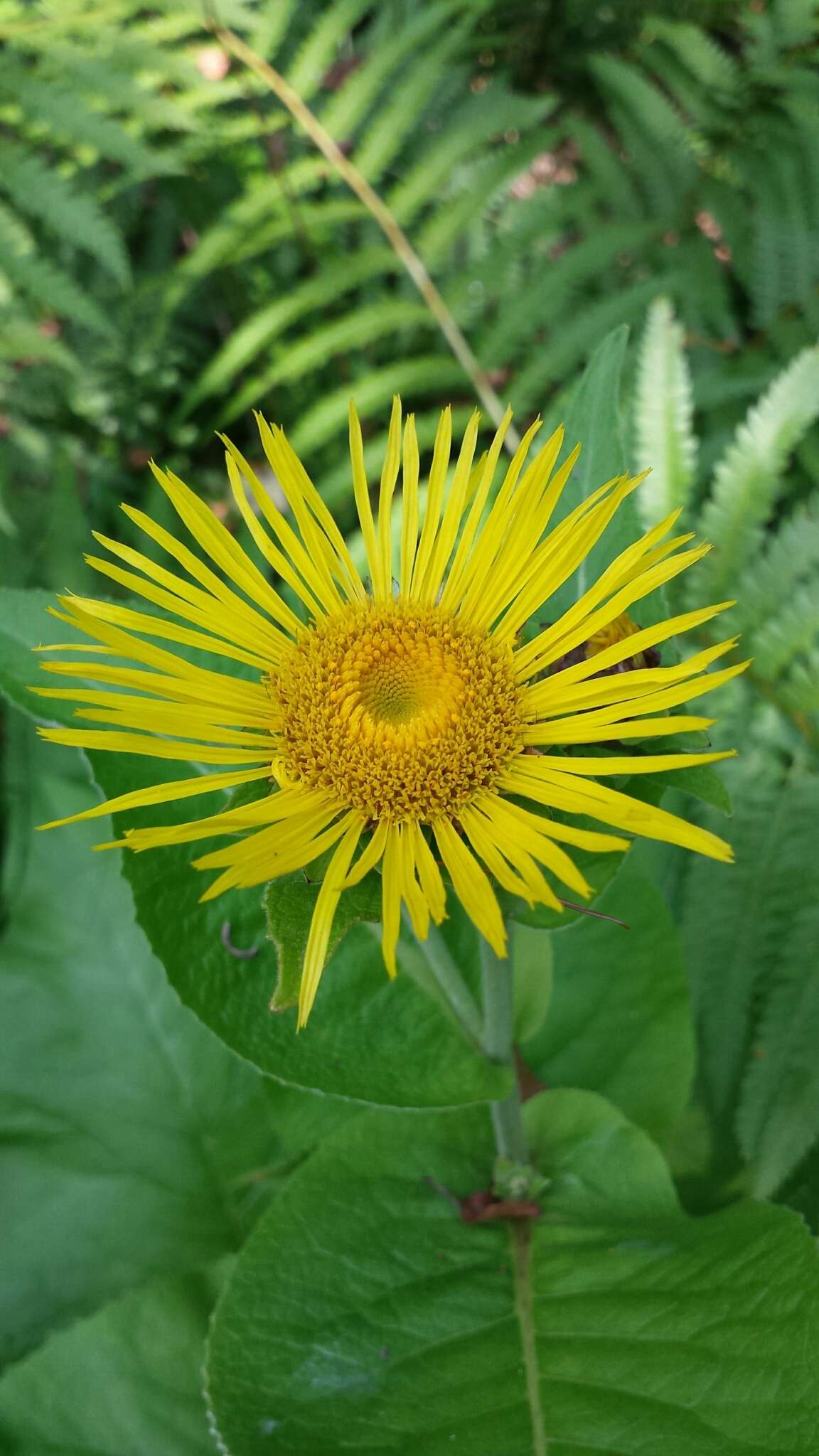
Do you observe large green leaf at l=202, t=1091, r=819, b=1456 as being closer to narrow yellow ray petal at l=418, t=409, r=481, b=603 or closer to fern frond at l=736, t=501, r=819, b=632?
narrow yellow ray petal at l=418, t=409, r=481, b=603

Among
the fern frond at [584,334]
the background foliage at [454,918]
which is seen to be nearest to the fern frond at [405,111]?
the background foliage at [454,918]

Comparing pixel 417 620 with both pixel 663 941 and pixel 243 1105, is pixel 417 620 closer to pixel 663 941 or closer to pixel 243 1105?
pixel 663 941

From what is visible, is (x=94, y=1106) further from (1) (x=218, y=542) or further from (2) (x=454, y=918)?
(1) (x=218, y=542)

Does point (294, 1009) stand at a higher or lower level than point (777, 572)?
lower

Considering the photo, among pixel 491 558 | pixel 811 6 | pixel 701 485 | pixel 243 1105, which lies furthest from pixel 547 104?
pixel 243 1105

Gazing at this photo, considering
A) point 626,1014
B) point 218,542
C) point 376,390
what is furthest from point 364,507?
point 376,390

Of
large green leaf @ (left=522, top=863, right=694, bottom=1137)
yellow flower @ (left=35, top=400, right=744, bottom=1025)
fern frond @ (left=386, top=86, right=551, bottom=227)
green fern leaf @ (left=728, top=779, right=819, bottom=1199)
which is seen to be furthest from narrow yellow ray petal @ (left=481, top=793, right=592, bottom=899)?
fern frond @ (left=386, top=86, right=551, bottom=227)
